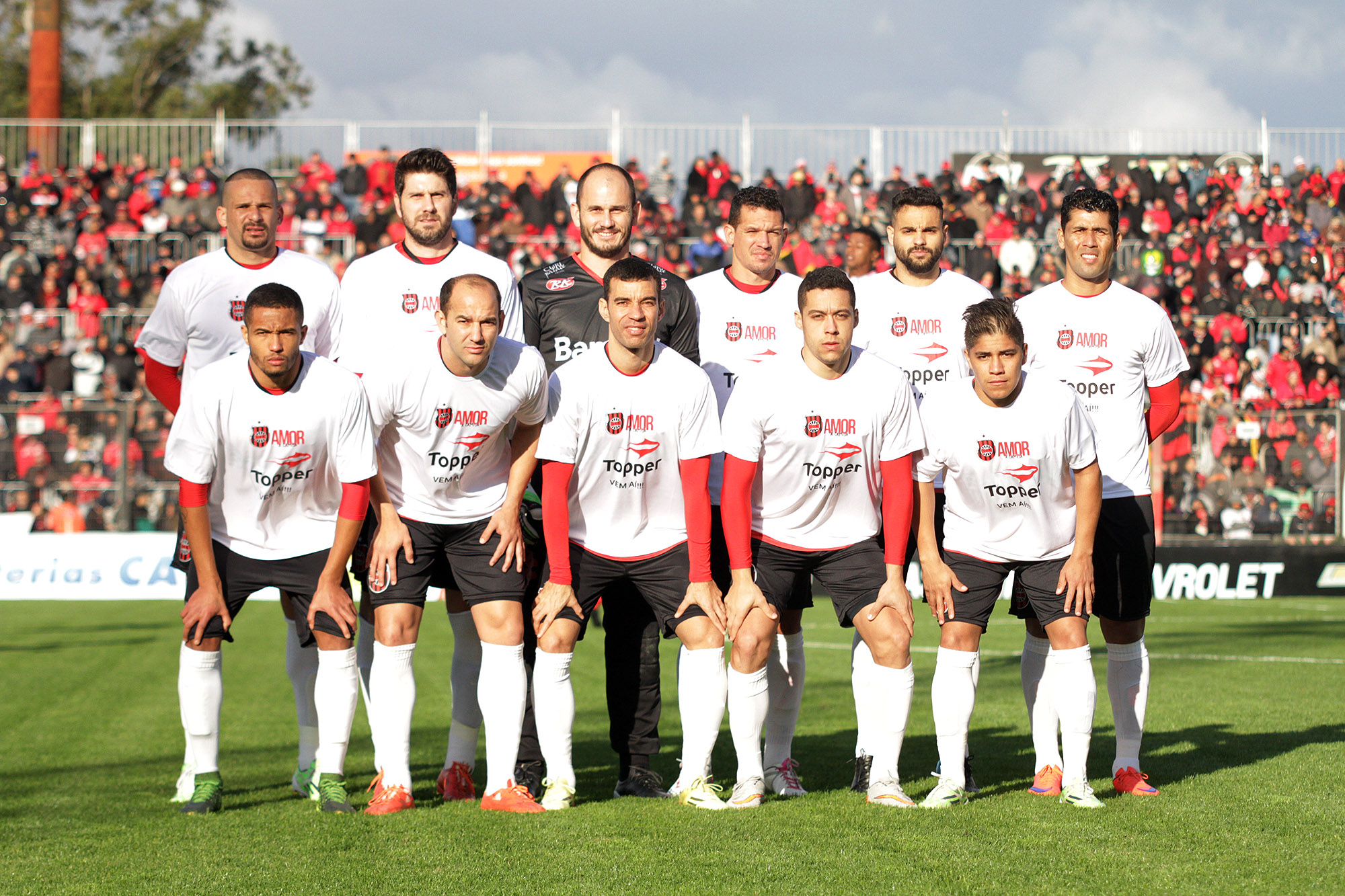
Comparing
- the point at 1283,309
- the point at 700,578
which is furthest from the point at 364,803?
the point at 1283,309

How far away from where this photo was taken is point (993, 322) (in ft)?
17.8

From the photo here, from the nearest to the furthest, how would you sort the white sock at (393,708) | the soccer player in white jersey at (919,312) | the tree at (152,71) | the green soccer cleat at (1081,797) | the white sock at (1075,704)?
the green soccer cleat at (1081,797) < the white sock at (1075,704) < the white sock at (393,708) < the soccer player in white jersey at (919,312) < the tree at (152,71)

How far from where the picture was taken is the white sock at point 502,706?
218 inches

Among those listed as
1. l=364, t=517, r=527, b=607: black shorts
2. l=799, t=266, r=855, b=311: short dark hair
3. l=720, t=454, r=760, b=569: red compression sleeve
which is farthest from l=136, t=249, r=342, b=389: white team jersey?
l=799, t=266, r=855, b=311: short dark hair

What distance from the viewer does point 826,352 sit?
18.1 ft

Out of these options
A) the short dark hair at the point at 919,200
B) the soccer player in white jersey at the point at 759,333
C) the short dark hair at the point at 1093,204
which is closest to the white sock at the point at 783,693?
the soccer player in white jersey at the point at 759,333

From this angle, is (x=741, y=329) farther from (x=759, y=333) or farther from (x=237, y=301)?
(x=237, y=301)

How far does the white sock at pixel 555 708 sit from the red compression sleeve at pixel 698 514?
2.35 feet

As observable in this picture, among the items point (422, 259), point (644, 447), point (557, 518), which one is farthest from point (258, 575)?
point (644, 447)

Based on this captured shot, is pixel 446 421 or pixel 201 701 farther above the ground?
pixel 446 421

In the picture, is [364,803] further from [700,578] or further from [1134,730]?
[1134,730]

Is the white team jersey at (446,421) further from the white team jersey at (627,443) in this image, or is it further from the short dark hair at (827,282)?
the short dark hair at (827,282)

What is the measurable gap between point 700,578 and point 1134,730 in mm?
2169

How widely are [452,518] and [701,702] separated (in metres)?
1.40
